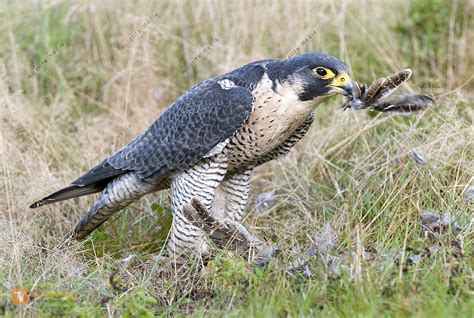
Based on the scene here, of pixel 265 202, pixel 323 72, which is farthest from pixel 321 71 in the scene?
pixel 265 202

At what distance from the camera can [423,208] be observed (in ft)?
16.5

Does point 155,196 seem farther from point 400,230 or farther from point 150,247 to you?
point 400,230

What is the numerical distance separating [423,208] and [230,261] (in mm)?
1549

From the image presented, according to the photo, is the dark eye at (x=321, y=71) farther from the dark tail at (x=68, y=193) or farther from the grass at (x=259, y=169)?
the dark tail at (x=68, y=193)

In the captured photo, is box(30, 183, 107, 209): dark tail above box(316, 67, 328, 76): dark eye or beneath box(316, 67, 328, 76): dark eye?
beneath

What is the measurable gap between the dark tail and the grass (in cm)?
21

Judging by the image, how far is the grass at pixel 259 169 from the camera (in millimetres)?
3891

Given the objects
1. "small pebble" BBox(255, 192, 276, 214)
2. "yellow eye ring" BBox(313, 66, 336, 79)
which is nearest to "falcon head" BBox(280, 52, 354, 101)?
"yellow eye ring" BBox(313, 66, 336, 79)

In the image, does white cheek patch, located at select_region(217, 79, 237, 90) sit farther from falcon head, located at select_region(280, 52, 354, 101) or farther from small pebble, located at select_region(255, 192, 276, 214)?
small pebble, located at select_region(255, 192, 276, 214)

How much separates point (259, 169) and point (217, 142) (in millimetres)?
1736

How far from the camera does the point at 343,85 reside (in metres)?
4.60

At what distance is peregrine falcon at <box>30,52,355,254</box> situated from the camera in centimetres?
472

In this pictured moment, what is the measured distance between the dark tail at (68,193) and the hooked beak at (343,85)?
1.83 m

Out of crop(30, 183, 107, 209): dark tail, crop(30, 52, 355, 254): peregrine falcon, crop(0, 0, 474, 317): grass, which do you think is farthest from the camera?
crop(30, 183, 107, 209): dark tail
